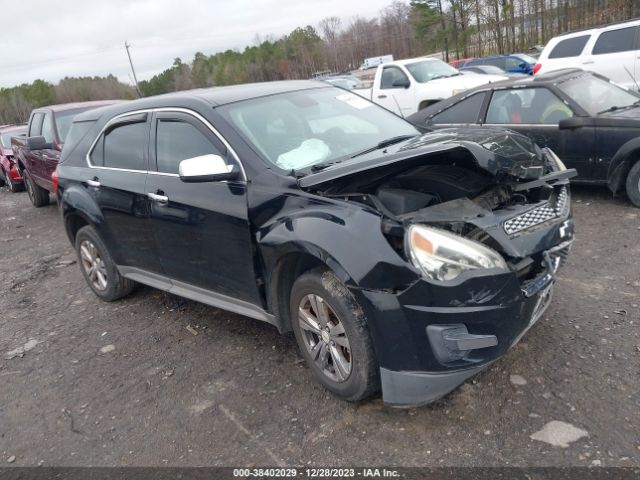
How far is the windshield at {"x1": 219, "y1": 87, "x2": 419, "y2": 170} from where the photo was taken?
139 inches

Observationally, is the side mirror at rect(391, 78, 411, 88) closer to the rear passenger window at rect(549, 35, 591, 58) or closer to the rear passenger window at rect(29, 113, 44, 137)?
the rear passenger window at rect(549, 35, 591, 58)

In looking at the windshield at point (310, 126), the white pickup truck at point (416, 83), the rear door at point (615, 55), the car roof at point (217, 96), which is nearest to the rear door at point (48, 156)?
the car roof at point (217, 96)

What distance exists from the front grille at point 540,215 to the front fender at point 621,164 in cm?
283

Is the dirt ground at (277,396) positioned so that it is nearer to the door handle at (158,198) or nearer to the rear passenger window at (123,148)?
the door handle at (158,198)

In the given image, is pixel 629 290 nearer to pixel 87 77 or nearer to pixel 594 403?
pixel 594 403

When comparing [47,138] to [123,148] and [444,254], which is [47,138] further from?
[444,254]

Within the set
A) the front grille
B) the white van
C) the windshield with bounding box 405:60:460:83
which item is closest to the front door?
the front grille

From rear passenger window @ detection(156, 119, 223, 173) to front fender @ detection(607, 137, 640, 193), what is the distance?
441 cm

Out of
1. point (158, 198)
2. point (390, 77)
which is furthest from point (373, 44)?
point (158, 198)

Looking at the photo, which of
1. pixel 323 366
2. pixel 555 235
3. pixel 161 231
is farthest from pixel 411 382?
pixel 161 231

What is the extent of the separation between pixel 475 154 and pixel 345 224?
88cm

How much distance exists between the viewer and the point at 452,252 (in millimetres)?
2619

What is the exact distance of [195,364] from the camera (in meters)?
3.90

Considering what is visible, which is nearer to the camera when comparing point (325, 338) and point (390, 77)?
point (325, 338)
